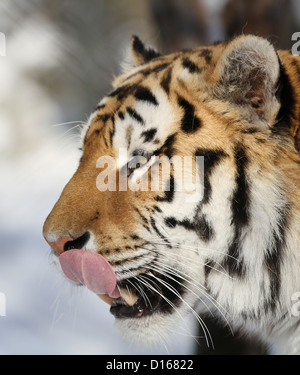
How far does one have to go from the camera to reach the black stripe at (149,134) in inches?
48.3

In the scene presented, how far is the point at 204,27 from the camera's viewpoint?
7.06ft

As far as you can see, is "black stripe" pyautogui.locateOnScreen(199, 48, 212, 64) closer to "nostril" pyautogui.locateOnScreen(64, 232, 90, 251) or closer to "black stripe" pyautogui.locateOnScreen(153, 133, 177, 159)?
"black stripe" pyautogui.locateOnScreen(153, 133, 177, 159)

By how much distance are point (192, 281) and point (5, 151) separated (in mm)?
2375

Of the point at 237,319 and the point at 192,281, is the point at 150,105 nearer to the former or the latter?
the point at 192,281

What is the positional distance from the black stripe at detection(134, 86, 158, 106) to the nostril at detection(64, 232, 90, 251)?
14.9 inches

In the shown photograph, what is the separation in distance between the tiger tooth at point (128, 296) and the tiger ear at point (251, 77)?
543 millimetres

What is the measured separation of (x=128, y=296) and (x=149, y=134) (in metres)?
0.44

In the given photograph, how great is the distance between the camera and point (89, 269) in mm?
1194

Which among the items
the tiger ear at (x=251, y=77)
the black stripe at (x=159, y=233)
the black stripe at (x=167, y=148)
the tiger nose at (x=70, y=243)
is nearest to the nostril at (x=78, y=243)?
the tiger nose at (x=70, y=243)

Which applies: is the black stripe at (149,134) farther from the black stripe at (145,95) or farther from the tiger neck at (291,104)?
the tiger neck at (291,104)

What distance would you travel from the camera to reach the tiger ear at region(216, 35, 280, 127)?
3.82 feet

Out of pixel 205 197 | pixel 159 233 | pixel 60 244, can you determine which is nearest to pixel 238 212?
pixel 205 197

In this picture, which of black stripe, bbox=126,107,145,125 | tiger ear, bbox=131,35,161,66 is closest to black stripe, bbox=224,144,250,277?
black stripe, bbox=126,107,145,125
